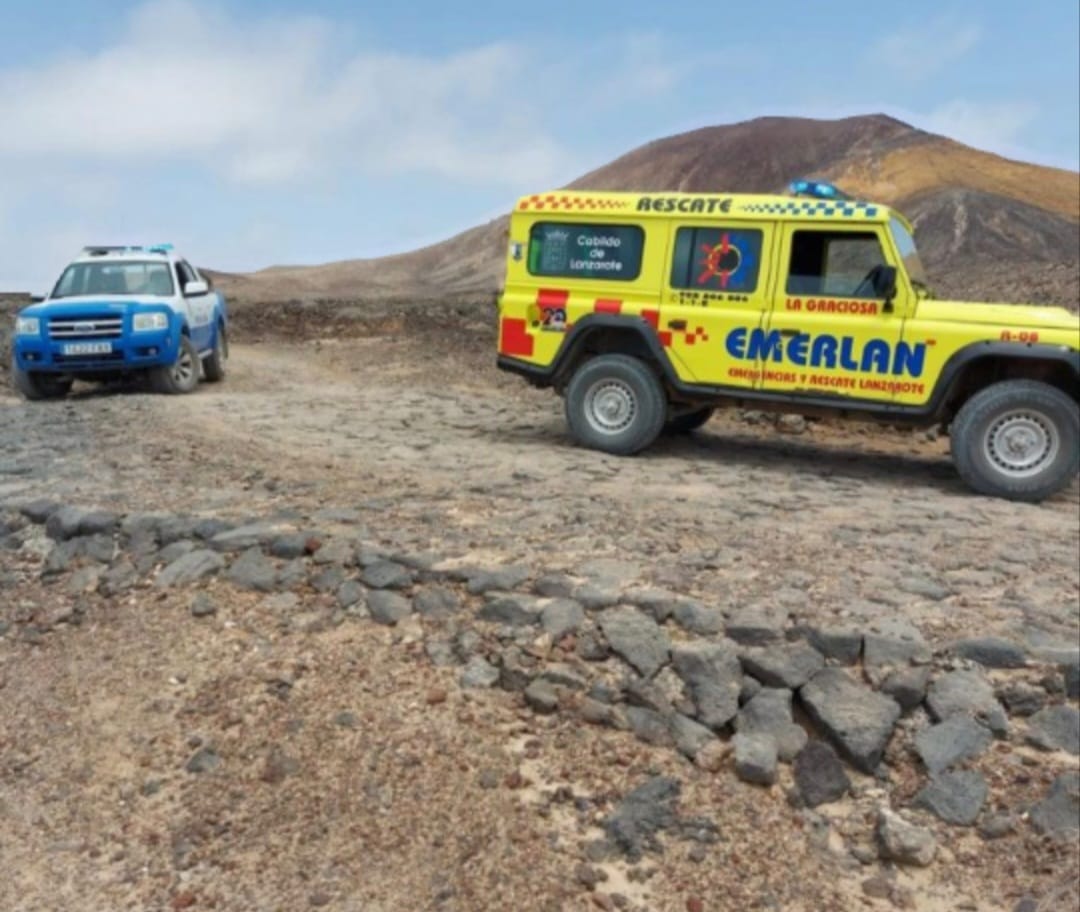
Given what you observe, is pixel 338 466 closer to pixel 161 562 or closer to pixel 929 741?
pixel 161 562

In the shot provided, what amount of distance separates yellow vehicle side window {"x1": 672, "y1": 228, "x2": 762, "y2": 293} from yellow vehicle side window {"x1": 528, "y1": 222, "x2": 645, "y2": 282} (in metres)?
0.36

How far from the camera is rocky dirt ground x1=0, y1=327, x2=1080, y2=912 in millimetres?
4309

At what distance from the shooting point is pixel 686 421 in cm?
1057

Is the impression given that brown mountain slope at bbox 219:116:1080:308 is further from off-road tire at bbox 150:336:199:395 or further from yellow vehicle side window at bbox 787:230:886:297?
off-road tire at bbox 150:336:199:395

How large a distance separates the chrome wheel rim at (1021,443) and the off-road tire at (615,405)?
8.72 ft

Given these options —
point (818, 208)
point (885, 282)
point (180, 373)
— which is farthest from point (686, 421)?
point (180, 373)

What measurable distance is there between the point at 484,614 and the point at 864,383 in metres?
4.19

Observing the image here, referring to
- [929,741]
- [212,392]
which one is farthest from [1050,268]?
[929,741]

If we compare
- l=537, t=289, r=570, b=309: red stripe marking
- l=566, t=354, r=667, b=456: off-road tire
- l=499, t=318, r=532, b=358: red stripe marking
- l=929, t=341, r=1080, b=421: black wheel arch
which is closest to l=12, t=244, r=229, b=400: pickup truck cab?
l=499, t=318, r=532, b=358: red stripe marking

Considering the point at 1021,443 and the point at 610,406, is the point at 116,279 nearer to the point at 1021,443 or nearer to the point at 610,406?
the point at 610,406

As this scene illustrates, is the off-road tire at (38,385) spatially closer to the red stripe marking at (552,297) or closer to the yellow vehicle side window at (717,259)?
the red stripe marking at (552,297)

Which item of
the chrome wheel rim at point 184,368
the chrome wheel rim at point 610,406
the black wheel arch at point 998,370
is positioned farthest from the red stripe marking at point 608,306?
the chrome wheel rim at point 184,368

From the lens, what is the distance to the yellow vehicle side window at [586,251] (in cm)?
893

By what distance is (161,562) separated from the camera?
21.1 feet
